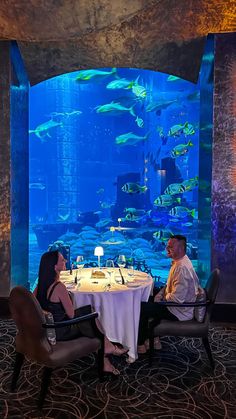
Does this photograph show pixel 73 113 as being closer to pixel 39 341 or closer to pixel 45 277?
pixel 45 277

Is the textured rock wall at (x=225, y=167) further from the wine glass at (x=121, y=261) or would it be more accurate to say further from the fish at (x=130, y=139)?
the fish at (x=130, y=139)

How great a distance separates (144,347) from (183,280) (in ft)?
3.33

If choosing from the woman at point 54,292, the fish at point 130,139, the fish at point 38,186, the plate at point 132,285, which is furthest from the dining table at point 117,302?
the fish at point 38,186

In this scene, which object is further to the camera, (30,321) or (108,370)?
(108,370)

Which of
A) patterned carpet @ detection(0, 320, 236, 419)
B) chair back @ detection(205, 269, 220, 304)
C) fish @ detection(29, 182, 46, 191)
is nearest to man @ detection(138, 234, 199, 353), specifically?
chair back @ detection(205, 269, 220, 304)

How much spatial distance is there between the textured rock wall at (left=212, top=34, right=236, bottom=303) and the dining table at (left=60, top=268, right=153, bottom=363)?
6.75ft

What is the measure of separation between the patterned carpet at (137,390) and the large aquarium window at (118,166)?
16.0 ft

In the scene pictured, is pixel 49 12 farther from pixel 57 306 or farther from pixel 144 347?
pixel 144 347

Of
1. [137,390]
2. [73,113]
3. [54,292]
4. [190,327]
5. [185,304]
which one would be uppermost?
[73,113]

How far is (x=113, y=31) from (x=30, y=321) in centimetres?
483

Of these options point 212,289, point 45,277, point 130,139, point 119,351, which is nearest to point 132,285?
point 119,351

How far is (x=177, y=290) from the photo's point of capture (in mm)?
4016

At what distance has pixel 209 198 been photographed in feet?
19.9

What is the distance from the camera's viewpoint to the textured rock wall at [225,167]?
19.3 ft
